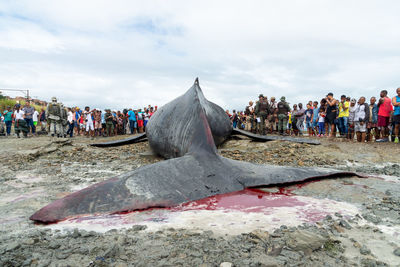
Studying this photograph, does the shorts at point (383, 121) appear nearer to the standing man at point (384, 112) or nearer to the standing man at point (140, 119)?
the standing man at point (384, 112)

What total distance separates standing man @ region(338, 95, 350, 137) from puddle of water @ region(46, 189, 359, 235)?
8.53 m

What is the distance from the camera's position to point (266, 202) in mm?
3104

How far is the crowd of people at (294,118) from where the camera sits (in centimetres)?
963

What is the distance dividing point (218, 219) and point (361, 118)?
9.00 metres

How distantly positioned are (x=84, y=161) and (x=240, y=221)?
4557 millimetres

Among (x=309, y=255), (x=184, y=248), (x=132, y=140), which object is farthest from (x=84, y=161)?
(x=309, y=255)

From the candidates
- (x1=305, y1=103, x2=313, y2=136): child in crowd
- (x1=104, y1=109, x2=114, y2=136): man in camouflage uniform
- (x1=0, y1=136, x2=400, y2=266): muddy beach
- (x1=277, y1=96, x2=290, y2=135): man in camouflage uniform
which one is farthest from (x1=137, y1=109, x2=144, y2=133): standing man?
(x1=0, y1=136, x2=400, y2=266): muddy beach

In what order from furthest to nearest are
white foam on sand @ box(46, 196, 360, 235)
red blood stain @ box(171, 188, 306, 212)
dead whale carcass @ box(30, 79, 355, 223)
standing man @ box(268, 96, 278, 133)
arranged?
standing man @ box(268, 96, 278, 133), red blood stain @ box(171, 188, 306, 212), dead whale carcass @ box(30, 79, 355, 223), white foam on sand @ box(46, 196, 360, 235)

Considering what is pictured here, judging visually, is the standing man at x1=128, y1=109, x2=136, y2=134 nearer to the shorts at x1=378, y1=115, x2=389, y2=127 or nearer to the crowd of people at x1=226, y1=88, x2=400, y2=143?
the crowd of people at x1=226, y1=88, x2=400, y2=143

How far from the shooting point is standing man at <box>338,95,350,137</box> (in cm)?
1049

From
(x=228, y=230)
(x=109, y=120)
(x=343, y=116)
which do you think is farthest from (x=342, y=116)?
(x=109, y=120)

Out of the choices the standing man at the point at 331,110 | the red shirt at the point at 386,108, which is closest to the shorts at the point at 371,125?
the red shirt at the point at 386,108

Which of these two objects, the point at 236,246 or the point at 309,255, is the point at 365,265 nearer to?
the point at 309,255

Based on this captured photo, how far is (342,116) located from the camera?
35.9ft
